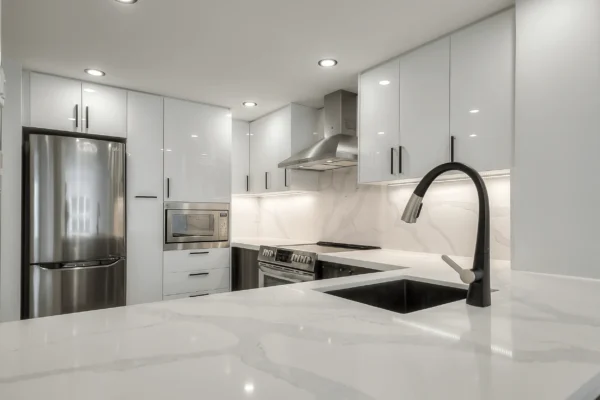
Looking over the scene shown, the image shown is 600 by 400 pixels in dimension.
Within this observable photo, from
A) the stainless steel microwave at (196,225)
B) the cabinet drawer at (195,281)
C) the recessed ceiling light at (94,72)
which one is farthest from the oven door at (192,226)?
the recessed ceiling light at (94,72)

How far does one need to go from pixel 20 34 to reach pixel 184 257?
78.5 inches

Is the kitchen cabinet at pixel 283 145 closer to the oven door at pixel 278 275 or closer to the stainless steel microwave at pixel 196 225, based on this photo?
the stainless steel microwave at pixel 196 225

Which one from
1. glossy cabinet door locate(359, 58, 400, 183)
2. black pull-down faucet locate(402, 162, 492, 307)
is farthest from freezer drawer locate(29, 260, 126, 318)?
black pull-down faucet locate(402, 162, 492, 307)

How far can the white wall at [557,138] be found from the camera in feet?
5.01

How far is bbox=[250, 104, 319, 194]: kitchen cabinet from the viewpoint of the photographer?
11.4 ft

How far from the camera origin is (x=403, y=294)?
162 centimetres

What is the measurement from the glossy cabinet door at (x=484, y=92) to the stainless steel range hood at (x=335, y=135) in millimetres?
933

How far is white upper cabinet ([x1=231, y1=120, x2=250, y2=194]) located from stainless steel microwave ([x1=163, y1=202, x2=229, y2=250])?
0.39m

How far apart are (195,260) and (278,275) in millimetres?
931

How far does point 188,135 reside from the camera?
340cm

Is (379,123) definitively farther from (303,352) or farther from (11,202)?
(11,202)

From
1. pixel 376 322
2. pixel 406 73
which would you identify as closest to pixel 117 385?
pixel 376 322

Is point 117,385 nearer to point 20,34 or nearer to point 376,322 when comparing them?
point 376,322

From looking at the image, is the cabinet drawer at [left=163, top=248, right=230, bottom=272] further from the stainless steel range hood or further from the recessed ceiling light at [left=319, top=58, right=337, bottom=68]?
the recessed ceiling light at [left=319, top=58, right=337, bottom=68]
